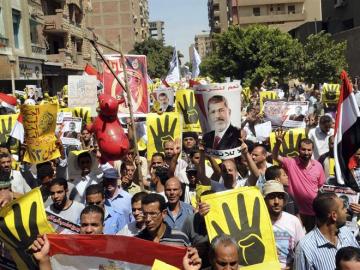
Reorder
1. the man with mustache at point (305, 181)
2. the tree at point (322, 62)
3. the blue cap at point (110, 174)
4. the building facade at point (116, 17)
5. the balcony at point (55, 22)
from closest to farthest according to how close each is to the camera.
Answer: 1. the blue cap at point (110, 174)
2. the man with mustache at point (305, 181)
3. the tree at point (322, 62)
4. the balcony at point (55, 22)
5. the building facade at point (116, 17)

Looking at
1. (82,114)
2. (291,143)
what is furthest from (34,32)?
(291,143)

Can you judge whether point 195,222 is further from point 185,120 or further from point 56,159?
point 185,120

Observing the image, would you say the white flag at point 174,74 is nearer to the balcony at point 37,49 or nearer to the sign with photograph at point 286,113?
the sign with photograph at point 286,113

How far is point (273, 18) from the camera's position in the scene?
2657 inches

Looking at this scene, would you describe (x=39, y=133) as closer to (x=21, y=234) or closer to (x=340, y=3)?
(x=21, y=234)

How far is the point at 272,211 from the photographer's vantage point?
4578mm

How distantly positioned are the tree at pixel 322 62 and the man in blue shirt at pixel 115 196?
71.1ft

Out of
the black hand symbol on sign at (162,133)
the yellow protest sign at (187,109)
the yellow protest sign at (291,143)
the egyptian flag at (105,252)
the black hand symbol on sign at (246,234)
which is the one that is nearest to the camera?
the egyptian flag at (105,252)

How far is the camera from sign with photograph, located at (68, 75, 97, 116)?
10.3 metres

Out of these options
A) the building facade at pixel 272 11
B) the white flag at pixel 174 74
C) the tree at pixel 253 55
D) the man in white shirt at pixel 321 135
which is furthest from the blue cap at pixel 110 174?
the building facade at pixel 272 11

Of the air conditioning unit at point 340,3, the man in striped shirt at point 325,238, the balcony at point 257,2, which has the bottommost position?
the man in striped shirt at point 325,238

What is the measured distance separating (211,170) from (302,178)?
3.69 ft

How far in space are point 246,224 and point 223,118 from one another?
1156 mm

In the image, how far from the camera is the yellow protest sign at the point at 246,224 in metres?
4.13
